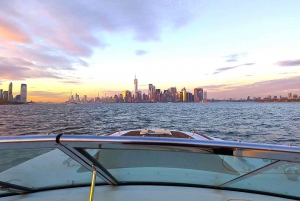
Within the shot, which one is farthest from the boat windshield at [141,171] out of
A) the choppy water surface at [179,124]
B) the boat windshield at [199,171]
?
the choppy water surface at [179,124]

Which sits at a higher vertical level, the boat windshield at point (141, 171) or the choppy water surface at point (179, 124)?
the boat windshield at point (141, 171)

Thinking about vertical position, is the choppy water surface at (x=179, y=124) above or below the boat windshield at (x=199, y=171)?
below

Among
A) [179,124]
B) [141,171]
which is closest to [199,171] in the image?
[141,171]

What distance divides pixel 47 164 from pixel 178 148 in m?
1.63

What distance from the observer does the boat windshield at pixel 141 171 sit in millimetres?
1938

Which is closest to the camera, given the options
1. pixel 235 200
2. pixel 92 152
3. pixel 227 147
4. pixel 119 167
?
pixel 227 147

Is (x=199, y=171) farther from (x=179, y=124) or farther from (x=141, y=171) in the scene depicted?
(x=179, y=124)

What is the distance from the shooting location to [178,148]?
140 centimetres

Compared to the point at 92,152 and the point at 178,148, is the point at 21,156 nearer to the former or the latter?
the point at 92,152

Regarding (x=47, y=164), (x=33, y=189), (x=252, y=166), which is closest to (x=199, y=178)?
(x=252, y=166)

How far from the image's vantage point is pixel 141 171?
8.05 ft

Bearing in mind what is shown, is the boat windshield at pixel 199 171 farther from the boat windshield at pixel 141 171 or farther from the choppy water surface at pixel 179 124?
the choppy water surface at pixel 179 124

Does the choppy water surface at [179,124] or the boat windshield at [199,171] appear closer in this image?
the boat windshield at [199,171]

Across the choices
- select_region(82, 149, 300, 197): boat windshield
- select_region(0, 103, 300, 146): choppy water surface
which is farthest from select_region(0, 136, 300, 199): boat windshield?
select_region(0, 103, 300, 146): choppy water surface
